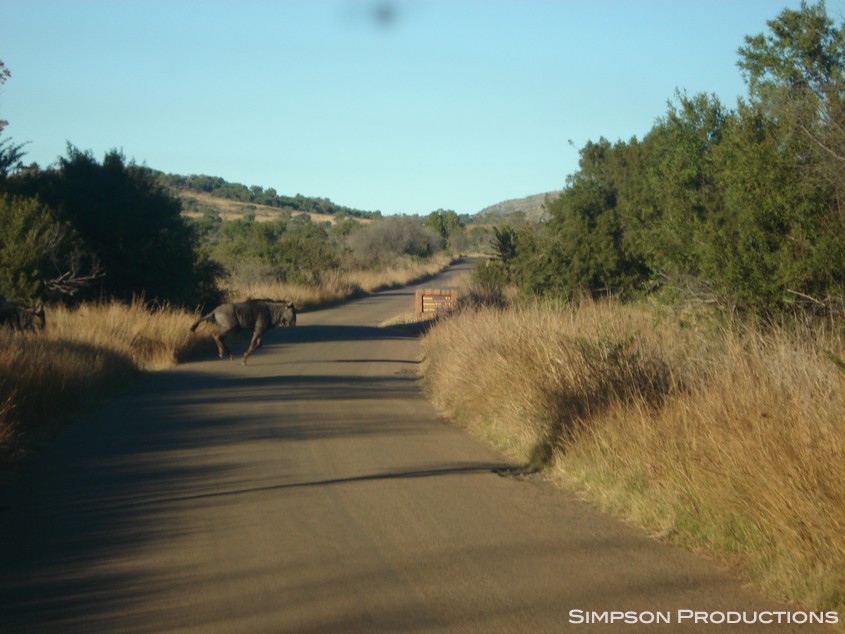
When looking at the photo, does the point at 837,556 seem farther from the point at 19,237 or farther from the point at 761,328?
the point at 19,237

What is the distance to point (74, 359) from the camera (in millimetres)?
14227

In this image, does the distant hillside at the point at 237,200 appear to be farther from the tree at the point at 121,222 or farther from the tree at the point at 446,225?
the tree at the point at 121,222

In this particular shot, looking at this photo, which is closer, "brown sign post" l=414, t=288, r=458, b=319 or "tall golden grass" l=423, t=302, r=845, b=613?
"tall golden grass" l=423, t=302, r=845, b=613

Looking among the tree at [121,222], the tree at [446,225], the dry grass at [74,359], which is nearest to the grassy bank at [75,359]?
the dry grass at [74,359]

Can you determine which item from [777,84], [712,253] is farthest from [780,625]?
[777,84]

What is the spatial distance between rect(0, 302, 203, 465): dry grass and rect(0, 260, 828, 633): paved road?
0.51 m

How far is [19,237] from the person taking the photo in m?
20.6

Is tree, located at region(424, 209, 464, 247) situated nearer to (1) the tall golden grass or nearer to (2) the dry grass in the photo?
(2) the dry grass

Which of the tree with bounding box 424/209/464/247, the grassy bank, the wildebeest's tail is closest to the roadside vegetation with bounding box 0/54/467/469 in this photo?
the grassy bank

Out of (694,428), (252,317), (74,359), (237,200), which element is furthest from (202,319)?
(237,200)

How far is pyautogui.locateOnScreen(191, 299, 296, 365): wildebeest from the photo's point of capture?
67.3 ft

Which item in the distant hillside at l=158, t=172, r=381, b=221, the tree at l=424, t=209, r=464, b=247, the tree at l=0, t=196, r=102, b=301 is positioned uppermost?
the distant hillside at l=158, t=172, r=381, b=221

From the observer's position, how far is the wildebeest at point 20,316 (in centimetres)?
1561

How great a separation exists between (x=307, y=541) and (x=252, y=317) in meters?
14.3
